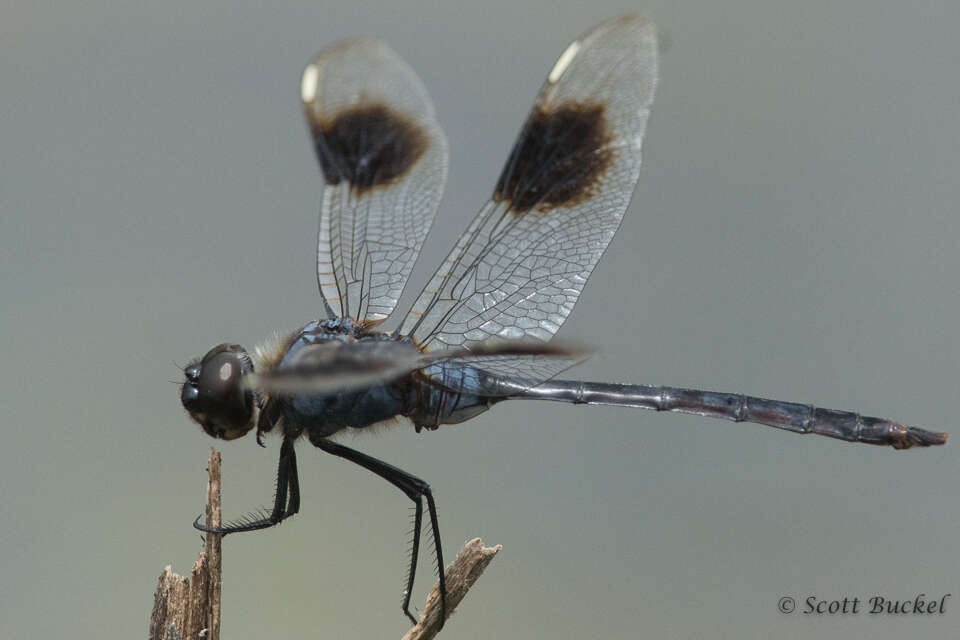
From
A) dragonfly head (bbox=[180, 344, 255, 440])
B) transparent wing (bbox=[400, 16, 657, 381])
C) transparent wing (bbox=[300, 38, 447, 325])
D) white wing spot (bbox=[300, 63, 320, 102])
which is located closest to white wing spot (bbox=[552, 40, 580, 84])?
transparent wing (bbox=[400, 16, 657, 381])

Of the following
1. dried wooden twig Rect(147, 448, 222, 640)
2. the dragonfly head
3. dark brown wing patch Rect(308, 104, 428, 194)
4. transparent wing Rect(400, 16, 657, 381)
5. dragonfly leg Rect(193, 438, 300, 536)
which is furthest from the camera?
dark brown wing patch Rect(308, 104, 428, 194)

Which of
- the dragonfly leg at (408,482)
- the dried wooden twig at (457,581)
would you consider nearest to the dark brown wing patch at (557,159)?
the dragonfly leg at (408,482)

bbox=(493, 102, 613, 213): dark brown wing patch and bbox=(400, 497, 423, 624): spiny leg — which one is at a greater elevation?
bbox=(493, 102, 613, 213): dark brown wing patch

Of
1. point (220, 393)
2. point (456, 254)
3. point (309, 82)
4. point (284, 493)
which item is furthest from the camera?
point (309, 82)

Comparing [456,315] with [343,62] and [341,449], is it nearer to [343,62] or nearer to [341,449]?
[341,449]

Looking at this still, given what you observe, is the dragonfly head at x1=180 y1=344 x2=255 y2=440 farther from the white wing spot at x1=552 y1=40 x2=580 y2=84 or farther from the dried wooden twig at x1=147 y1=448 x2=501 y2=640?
the white wing spot at x1=552 y1=40 x2=580 y2=84

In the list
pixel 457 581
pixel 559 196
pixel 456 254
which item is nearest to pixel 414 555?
pixel 457 581

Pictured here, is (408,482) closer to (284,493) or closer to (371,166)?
(284,493)
